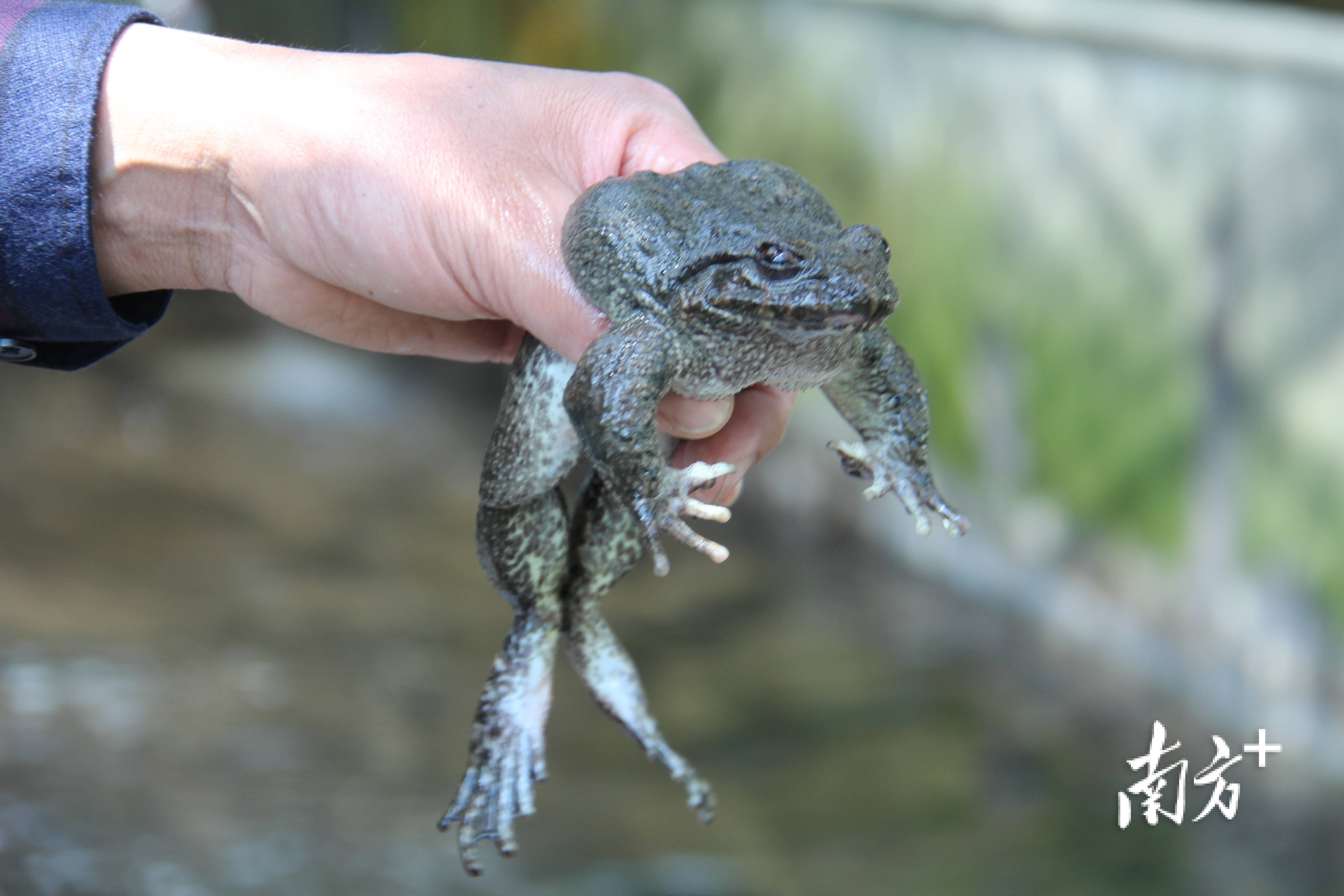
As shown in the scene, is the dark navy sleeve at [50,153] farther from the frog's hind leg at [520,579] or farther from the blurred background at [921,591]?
the blurred background at [921,591]

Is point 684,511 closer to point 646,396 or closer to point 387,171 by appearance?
point 646,396

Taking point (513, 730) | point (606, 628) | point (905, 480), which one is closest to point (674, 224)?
point (905, 480)

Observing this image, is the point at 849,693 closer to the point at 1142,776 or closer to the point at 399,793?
the point at 1142,776

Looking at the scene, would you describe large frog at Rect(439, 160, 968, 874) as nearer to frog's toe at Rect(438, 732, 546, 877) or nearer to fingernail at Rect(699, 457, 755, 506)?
frog's toe at Rect(438, 732, 546, 877)

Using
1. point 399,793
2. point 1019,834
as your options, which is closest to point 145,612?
point 399,793

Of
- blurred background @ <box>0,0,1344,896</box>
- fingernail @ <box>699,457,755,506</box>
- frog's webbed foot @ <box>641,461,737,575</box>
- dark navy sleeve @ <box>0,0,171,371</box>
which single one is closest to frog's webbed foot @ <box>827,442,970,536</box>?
fingernail @ <box>699,457,755,506</box>

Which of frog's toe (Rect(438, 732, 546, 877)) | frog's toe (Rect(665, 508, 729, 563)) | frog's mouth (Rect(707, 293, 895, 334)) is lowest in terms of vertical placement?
frog's toe (Rect(438, 732, 546, 877))

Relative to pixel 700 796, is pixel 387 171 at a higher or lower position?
higher
